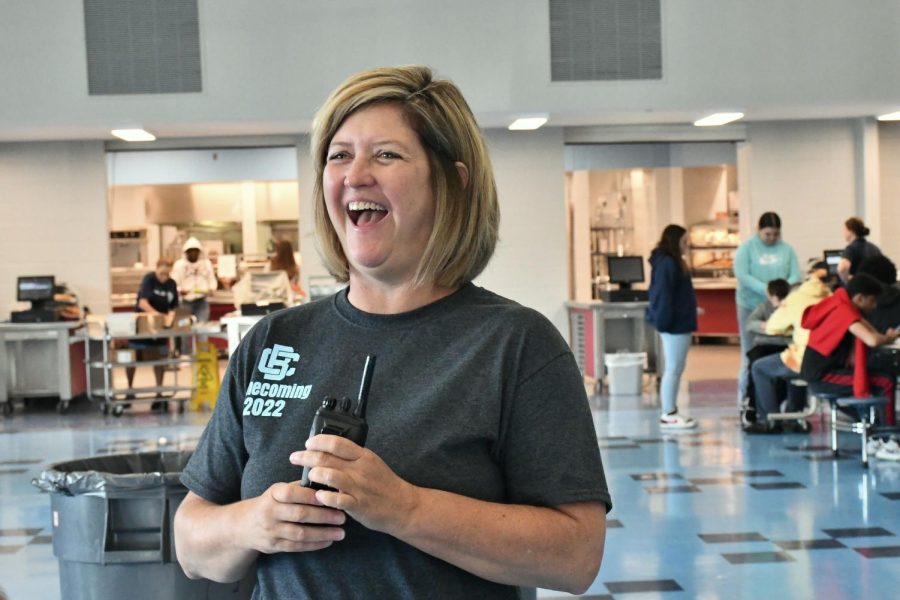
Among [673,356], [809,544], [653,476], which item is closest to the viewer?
[809,544]

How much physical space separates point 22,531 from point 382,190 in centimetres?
513

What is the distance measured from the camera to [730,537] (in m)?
5.37

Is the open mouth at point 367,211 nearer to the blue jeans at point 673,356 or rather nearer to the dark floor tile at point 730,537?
the dark floor tile at point 730,537

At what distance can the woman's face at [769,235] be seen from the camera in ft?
32.1

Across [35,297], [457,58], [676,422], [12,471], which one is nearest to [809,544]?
[676,422]

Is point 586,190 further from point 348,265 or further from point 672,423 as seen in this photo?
point 348,265

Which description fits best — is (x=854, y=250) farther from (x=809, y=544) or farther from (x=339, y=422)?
(x=339, y=422)

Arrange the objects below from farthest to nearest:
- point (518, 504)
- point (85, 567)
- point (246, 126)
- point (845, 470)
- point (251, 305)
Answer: point (246, 126)
point (251, 305)
point (845, 470)
point (85, 567)
point (518, 504)

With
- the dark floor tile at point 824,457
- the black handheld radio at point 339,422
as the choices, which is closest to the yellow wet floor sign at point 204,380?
the dark floor tile at point 824,457

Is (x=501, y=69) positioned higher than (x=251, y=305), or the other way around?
(x=501, y=69)

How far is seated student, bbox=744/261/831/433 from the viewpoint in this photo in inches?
308

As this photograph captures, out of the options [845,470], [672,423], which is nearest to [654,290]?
[672,423]

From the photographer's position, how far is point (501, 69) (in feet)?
36.1

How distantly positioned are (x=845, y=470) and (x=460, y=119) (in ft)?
19.8
